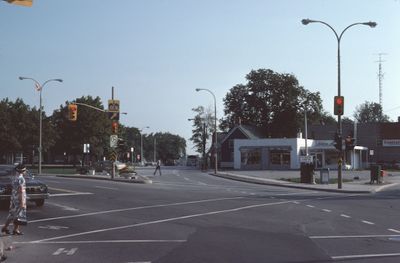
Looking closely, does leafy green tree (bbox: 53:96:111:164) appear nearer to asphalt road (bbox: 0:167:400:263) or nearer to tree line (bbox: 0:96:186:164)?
tree line (bbox: 0:96:186:164)

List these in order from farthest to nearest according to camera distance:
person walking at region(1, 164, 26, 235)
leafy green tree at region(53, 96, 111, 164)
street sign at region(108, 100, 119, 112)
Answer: leafy green tree at region(53, 96, 111, 164) → street sign at region(108, 100, 119, 112) → person walking at region(1, 164, 26, 235)

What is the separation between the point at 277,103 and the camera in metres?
103

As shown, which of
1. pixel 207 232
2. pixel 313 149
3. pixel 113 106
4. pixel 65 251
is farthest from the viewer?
pixel 313 149

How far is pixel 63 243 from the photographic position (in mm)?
12484

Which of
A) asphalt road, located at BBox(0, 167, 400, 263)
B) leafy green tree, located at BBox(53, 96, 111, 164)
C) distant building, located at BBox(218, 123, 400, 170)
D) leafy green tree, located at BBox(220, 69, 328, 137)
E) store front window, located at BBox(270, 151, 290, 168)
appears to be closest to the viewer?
asphalt road, located at BBox(0, 167, 400, 263)

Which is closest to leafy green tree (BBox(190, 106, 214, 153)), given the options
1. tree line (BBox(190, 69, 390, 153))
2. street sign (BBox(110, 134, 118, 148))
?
tree line (BBox(190, 69, 390, 153))

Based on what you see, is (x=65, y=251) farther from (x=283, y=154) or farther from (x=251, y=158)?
(x=251, y=158)

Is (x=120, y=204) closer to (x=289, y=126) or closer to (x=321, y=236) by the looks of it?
(x=321, y=236)

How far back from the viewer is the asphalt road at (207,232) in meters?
10.8

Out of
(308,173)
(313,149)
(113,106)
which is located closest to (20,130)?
(313,149)

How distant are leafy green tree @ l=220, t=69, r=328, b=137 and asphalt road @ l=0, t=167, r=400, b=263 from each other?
3141 inches

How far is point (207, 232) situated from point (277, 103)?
90.7 meters

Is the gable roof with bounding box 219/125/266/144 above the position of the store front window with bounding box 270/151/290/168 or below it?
above

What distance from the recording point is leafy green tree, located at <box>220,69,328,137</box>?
102 metres
